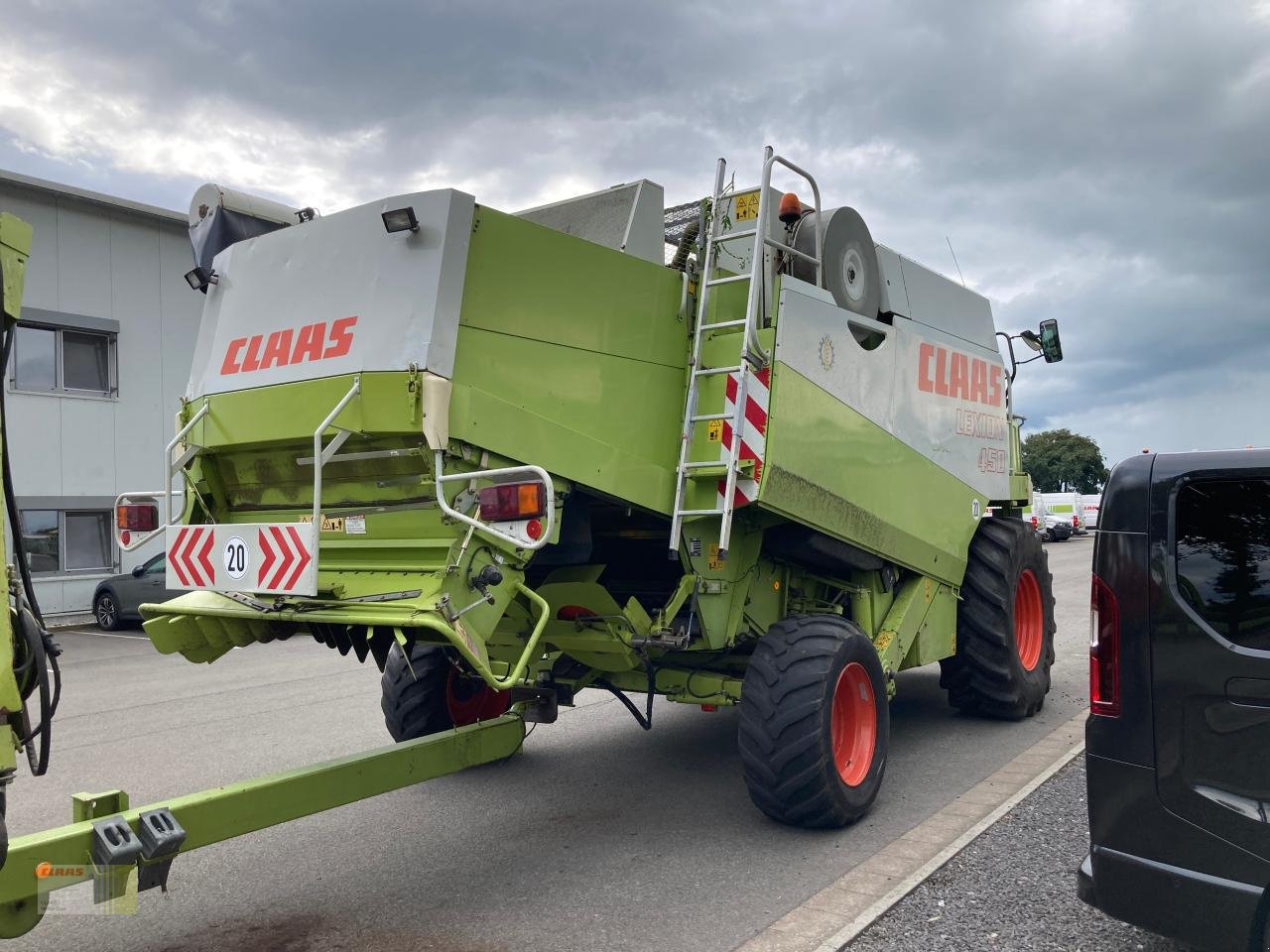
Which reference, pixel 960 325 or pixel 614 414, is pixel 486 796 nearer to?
pixel 614 414

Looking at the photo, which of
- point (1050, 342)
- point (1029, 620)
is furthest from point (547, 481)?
point (1050, 342)

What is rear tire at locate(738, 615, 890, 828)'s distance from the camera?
486 centimetres

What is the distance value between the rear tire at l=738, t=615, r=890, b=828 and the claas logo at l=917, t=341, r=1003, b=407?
218 centimetres

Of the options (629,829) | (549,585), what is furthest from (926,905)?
(549,585)

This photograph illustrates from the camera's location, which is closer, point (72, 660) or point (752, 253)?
point (752, 253)

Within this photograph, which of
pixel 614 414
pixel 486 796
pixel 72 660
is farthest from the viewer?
pixel 72 660

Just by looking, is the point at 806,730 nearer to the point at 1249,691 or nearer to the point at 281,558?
the point at 1249,691

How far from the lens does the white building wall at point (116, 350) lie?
1652 cm

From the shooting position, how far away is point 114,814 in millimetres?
3348

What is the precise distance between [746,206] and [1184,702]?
11.2 feet

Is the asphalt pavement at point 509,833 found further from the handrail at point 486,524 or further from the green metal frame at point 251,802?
the handrail at point 486,524

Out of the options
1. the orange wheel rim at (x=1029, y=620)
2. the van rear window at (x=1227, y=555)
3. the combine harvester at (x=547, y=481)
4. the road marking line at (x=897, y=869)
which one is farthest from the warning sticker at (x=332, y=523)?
the orange wheel rim at (x=1029, y=620)

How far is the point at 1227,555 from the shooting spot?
307 centimetres

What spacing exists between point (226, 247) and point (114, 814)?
2.94 metres
